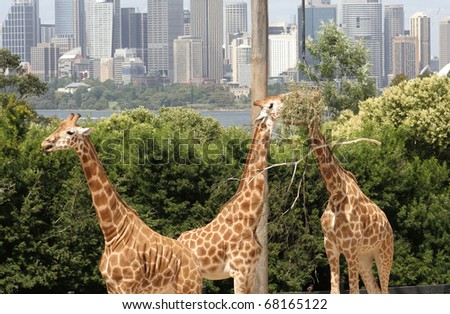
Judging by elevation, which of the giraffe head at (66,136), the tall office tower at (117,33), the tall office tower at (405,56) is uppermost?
the tall office tower at (117,33)

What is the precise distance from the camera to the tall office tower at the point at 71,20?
530 feet

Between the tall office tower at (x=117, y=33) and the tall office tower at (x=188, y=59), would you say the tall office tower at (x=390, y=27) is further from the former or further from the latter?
the tall office tower at (x=117, y=33)

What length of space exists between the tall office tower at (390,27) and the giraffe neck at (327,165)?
4310 inches

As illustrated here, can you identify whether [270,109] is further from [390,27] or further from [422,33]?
[390,27]

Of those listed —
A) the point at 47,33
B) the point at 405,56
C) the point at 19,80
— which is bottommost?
the point at 19,80

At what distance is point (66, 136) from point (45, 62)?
135285 mm

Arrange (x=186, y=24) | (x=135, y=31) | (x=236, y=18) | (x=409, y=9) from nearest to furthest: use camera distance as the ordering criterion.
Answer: (x=236, y=18) → (x=409, y=9) → (x=186, y=24) → (x=135, y=31)

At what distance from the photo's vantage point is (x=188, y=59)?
140 m

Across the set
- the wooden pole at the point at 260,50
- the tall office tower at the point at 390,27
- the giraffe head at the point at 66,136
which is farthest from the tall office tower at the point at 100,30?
the giraffe head at the point at 66,136

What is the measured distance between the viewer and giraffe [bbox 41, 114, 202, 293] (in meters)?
7.65

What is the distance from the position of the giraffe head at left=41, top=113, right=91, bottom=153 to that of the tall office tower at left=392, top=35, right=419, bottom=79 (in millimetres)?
112001

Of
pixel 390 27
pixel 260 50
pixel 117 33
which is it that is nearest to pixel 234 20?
pixel 390 27

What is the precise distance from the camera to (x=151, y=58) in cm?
14338

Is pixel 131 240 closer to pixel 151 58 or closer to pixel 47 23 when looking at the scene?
pixel 151 58
